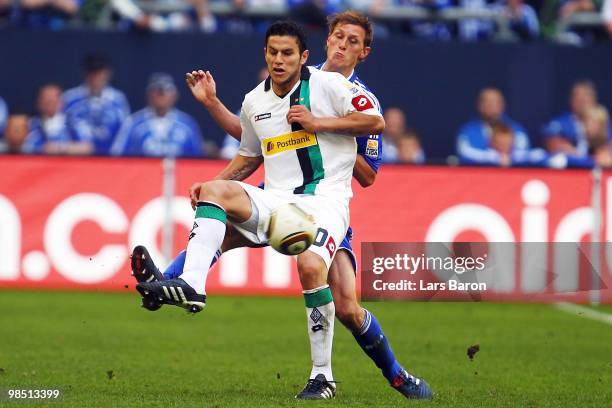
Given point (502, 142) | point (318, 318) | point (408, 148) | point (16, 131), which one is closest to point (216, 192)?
point (318, 318)

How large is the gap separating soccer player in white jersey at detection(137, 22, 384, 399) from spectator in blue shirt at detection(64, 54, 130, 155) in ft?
28.3

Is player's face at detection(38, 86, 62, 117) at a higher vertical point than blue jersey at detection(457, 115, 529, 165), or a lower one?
A: higher

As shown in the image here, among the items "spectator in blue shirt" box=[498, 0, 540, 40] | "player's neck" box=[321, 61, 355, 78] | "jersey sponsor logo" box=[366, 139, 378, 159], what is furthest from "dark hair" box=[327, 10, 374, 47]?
"spectator in blue shirt" box=[498, 0, 540, 40]

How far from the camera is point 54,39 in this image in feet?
56.3

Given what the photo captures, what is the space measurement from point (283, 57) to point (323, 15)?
31.6 feet

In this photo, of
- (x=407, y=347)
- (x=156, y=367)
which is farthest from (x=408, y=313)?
(x=156, y=367)

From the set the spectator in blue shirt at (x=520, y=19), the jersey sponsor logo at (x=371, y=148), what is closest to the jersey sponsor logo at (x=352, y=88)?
the jersey sponsor logo at (x=371, y=148)

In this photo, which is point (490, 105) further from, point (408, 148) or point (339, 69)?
point (339, 69)

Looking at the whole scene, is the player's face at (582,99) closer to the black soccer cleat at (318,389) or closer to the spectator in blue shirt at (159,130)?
the spectator in blue shirt at (159,130)

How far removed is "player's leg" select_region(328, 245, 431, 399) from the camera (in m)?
8.02

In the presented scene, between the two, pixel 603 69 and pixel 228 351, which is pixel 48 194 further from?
pixel 603 69

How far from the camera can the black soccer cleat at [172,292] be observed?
24.0 feet

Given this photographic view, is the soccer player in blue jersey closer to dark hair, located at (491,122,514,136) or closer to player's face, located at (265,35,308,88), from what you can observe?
player's face, located at (265,35,308,88)

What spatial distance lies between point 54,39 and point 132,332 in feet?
20.8
